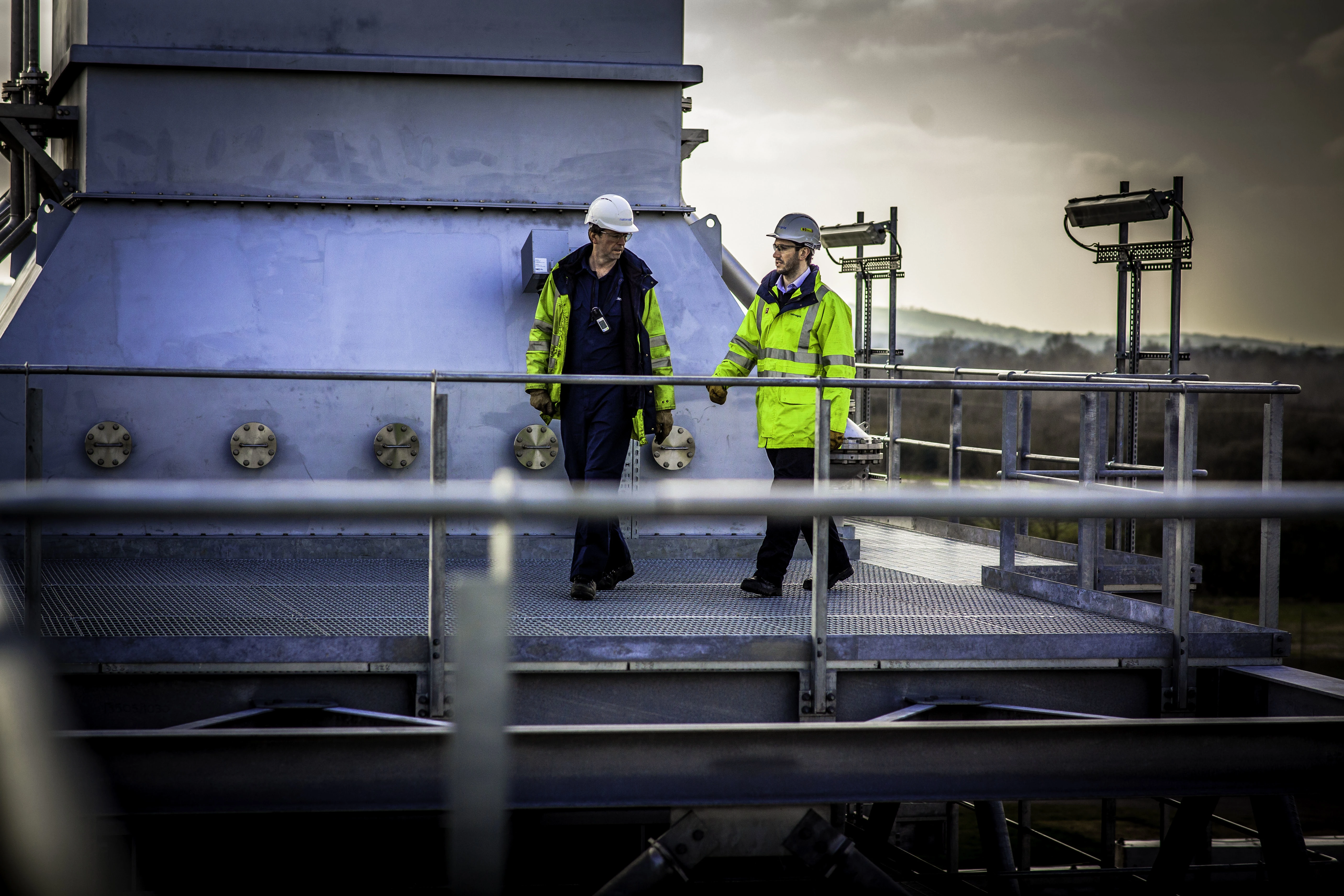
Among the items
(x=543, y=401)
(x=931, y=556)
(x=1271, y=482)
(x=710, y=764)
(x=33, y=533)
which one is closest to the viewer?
(x=710, y=764)

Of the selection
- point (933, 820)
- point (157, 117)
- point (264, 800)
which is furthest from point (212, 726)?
point (933, 820)

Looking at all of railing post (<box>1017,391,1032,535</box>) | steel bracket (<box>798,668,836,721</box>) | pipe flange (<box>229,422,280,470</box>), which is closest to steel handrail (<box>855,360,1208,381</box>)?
railing post (<box>1017,391,1032,535</box>)

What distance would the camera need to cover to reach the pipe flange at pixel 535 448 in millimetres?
6434

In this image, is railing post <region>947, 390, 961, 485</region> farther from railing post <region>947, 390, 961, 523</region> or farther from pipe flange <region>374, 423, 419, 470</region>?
pipe flange <region>374, 423, 419, 470</region>

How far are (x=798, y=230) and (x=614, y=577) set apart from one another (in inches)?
69.5

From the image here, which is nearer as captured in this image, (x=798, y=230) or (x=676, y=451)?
(x=798, y=230)

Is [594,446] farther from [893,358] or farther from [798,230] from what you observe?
[893,358]

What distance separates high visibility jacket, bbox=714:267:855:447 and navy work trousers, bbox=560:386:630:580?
495mm

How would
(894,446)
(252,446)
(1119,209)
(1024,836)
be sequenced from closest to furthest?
(252,446), (1024,836), (894,446), (1119,209)

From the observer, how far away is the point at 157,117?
6.69 metres

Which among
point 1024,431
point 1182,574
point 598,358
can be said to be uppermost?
point 598,358

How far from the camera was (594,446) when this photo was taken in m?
5.36

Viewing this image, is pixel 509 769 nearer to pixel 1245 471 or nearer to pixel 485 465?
pixel 485 465

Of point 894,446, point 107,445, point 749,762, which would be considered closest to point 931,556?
point 894,446
